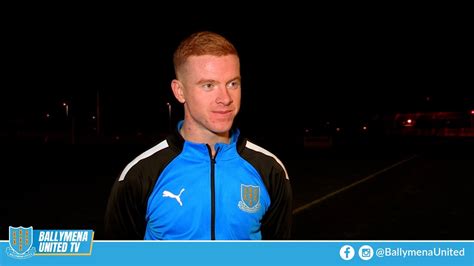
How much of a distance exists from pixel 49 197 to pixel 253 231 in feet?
31.5

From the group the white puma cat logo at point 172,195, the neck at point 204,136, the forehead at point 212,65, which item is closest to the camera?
→ the forehead at point 212,65

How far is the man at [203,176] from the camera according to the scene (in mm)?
2303

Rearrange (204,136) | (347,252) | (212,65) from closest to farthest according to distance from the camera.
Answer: (212,65)
(204,136)
(347,252)

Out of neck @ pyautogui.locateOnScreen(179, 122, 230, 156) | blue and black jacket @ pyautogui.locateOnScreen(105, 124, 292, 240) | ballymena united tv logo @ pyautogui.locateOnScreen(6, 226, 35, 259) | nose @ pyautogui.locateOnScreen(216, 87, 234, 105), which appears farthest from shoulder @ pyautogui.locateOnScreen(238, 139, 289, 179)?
ballymena united tv logo @ pyautogui.locateOnScreen(6, 226, 35, 259)

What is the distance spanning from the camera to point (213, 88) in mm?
2305

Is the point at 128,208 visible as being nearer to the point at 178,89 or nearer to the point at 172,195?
the point at 172,195

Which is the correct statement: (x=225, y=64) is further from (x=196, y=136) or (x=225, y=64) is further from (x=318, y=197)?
(x=318, y=197)

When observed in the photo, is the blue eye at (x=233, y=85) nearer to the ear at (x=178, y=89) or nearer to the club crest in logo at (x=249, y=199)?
the ear at (x=178, y=89)

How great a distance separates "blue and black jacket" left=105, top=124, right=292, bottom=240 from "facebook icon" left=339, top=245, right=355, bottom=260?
0.98m

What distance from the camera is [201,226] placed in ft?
7.92

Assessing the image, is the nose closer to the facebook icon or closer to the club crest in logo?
the club crest in logo

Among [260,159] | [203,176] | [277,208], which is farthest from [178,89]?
A: [277,208]

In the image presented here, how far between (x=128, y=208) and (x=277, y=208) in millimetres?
749

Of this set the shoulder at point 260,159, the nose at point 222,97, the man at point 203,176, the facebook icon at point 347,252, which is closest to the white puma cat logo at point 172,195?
the man at point 203,176
